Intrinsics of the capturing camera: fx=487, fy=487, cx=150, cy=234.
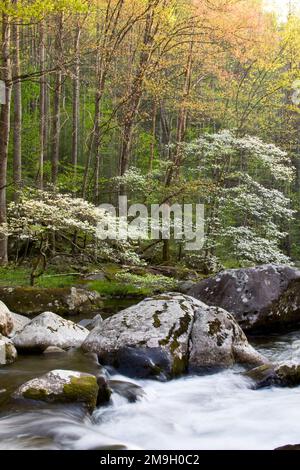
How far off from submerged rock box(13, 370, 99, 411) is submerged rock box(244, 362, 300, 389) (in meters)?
2.24

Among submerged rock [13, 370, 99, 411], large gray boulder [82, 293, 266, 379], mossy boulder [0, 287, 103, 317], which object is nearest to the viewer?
submerged rock [13, 370, 99, 411]

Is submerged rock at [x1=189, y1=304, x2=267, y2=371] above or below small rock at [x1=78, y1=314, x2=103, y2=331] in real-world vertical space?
above

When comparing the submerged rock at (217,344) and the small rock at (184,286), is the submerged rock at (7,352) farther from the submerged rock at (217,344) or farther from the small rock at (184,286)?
Result: the small rock at (184,286)

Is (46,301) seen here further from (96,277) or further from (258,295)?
(258,295)

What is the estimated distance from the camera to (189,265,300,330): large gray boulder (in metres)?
9.20

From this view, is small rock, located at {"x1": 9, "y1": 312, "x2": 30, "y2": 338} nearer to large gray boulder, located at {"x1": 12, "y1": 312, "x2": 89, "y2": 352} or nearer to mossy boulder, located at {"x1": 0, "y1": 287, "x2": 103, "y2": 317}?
large gray boulder, located at {"x1": 12, "y1": 312, "x2": 89, "y2": 352}

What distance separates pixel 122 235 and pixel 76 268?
3.67m

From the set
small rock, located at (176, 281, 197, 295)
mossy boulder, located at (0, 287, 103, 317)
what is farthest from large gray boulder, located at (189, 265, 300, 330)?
mossy boulder, located at (0, 287, 103, 317)

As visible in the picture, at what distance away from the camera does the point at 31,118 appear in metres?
22.6

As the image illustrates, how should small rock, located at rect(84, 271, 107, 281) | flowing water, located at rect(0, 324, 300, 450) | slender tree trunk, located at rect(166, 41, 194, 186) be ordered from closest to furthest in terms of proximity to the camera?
flowing water, located at rect(0, 324, 300, 450), small rock, located at rect(84, 271, 107, 281), slender tree trunk, located at rect(166, 41, 194, 186)

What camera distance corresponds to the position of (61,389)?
4.73 m

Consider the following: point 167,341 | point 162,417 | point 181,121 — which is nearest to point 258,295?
point 167,341

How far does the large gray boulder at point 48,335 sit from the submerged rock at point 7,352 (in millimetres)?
355

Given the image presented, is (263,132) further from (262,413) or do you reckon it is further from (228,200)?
(262,413)
